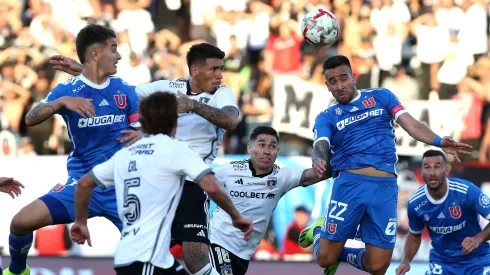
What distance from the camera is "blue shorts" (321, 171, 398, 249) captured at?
31.5 feet

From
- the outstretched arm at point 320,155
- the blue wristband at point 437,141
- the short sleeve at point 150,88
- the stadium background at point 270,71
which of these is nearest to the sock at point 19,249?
the short sleeve at point 150,88

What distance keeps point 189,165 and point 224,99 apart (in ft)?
8.69

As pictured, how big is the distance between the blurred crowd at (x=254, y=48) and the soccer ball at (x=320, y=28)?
507 centimetres

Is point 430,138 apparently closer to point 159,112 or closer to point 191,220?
point 191,220

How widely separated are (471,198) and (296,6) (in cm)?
706

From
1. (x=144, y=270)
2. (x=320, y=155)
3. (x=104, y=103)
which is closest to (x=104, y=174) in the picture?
(x=144, y=270)

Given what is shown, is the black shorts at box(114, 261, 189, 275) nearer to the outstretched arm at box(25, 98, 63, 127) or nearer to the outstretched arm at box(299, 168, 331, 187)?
the outstretched arm at box(25, 98, 63, 127)

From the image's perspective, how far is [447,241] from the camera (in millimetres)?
11070

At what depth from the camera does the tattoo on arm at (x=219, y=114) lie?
28.2 feet

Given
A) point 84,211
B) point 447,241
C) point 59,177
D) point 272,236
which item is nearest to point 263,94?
point 272,236

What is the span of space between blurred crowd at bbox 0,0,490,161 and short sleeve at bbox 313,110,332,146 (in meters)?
5.95

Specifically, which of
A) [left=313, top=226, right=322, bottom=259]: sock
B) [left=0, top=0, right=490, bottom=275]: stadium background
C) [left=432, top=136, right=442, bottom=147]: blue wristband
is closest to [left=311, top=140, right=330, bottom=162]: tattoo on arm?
[left=432, top=136, right=442, bottom=147]: blue wristband

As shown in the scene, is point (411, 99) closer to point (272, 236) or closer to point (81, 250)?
point (272, 236)

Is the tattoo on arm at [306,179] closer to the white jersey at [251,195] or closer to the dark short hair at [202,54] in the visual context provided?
the white jersey at [251,195]
